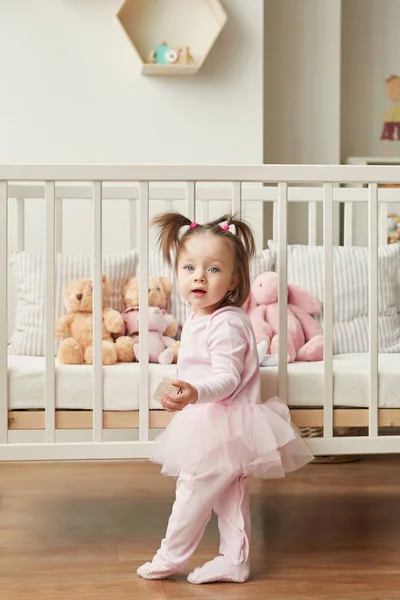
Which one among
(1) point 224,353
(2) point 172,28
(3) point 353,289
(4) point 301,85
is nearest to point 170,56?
(2) point 172,28

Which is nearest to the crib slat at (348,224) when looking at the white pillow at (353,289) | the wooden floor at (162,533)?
the white pillow at (353,289)

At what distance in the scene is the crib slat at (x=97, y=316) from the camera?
1.71m

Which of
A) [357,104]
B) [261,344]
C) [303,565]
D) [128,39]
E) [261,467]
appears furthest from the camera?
[357,104]

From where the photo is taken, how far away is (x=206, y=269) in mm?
1703

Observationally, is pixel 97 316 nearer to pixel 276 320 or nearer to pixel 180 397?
pixel 180 397

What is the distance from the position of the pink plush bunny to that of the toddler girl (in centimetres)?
35

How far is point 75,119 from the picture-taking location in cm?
297

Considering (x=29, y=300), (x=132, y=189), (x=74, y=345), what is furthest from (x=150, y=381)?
(x=132, y=189)

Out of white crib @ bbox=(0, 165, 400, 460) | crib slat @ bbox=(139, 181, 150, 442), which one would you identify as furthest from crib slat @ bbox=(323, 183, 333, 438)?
crib slat @ bbox=(139, 181, 150, 442)

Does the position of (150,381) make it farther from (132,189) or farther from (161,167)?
(132,189)

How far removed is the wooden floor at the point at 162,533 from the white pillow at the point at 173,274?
480 millimetres

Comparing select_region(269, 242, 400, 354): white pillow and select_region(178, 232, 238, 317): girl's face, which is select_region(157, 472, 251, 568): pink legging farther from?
select_region(269, 242, 400, 354): white pillow

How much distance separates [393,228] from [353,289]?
102 cm

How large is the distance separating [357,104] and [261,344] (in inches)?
68.5
